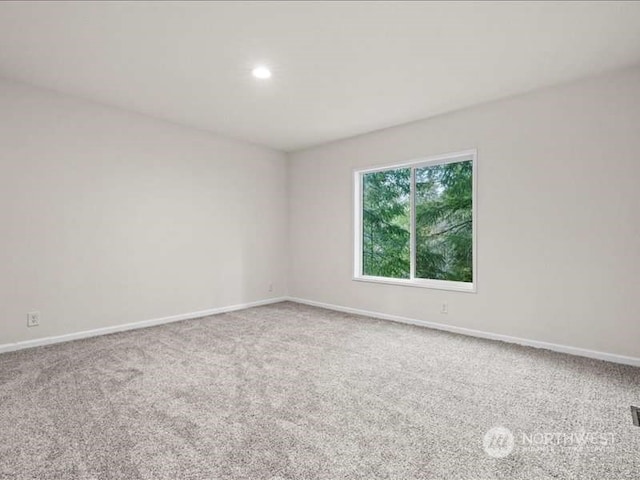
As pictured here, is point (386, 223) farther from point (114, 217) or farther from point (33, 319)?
point (33, 319)

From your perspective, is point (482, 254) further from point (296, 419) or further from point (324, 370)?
point (296, 419)

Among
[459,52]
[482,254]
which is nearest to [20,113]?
[459,52]

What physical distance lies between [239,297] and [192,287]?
30.0 inches

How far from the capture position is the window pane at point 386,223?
431 cm

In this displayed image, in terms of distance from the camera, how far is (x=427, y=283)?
400 cm

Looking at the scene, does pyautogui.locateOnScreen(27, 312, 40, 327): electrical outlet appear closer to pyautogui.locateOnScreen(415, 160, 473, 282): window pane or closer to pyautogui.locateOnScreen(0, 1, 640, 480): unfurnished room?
pyautogui.locateOnScreen(0, 1, 640, 480): unfurnished room

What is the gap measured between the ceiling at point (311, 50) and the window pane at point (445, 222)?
0.77 metres

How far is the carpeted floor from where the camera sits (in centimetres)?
152

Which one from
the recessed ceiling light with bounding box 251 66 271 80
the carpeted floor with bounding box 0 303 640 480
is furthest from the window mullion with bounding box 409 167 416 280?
the recessed ceiling light with bounding box 251 66 271 80

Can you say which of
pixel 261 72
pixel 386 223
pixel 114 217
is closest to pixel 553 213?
pixel 386 223

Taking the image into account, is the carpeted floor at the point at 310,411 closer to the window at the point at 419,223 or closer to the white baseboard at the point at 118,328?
the white baseboard at the point at 118,328

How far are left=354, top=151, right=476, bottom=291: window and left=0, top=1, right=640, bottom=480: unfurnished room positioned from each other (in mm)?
32

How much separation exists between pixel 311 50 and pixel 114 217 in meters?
A: 2.74

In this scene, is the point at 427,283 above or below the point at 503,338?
above
